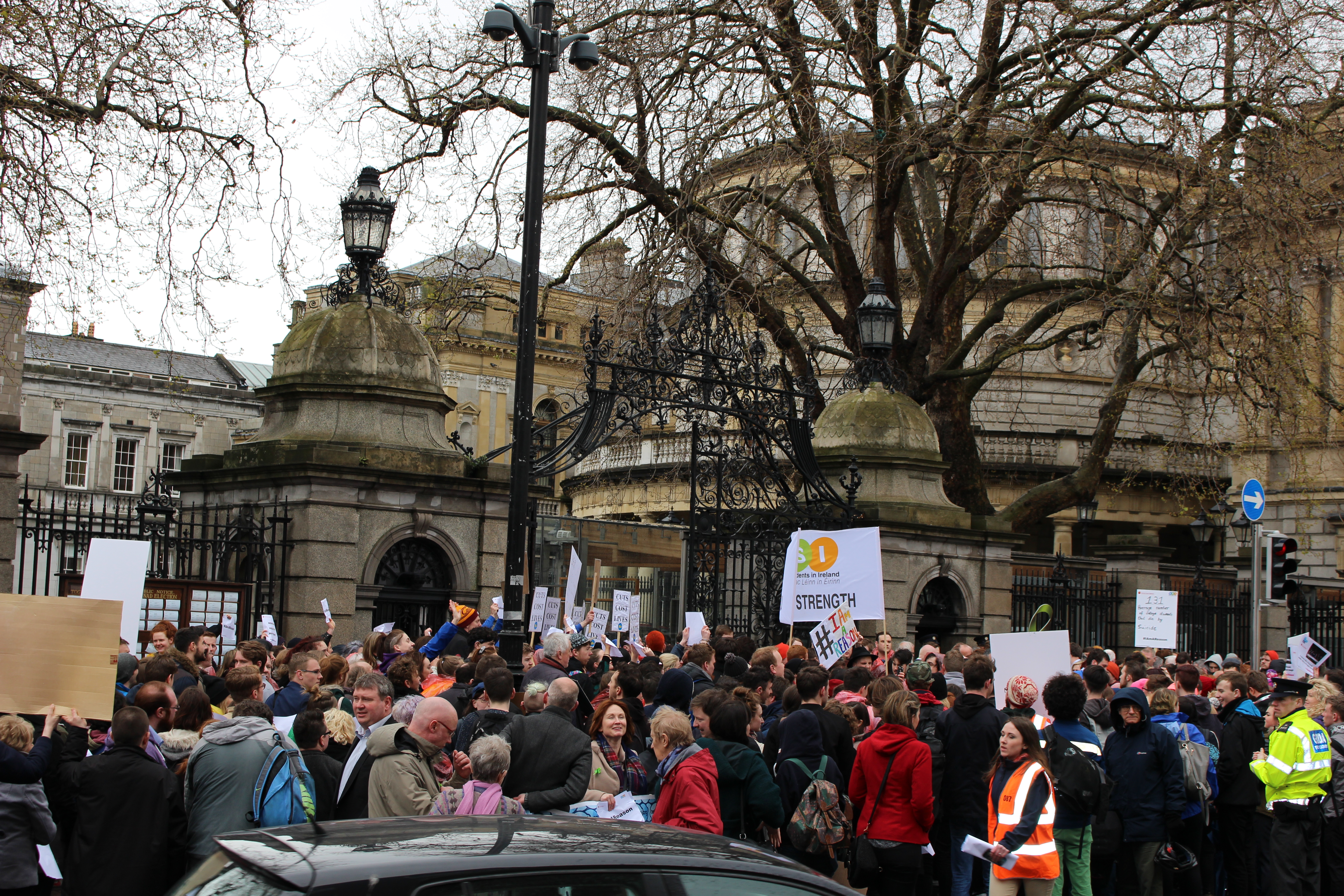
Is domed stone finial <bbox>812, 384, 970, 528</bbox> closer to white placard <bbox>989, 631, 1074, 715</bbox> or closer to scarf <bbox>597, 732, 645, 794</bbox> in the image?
white placard <bbox>989, 631, 1074, 715</bbox>

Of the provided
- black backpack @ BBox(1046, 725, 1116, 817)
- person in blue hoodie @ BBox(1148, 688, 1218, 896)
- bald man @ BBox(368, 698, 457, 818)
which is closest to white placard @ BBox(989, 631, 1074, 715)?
person in blue hoodie @ BBox(1148, 688, 1218, 896)

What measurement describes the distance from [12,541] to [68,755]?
651 cm

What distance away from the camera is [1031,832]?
25.8ft

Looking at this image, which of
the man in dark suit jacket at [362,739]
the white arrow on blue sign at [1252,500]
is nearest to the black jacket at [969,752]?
the man in dark suit jacket at [362,739]

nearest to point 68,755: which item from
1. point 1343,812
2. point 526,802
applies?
point 526,802

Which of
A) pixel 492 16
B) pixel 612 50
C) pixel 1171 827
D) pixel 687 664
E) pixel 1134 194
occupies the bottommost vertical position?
pixel 1171 827

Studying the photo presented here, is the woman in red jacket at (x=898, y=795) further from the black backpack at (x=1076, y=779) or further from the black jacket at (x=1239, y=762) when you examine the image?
the black jacket at (x=1239, y=762)

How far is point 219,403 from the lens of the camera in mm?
75125

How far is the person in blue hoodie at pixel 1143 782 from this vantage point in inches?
374

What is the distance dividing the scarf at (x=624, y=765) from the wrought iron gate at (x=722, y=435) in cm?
669

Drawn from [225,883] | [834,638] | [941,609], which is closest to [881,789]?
[225,883]

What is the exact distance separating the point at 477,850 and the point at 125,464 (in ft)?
230

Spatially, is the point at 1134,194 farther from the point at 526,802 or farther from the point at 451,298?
the point at 526,802

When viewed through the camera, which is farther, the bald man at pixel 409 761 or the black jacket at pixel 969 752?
the black jacket at pixel 969 752
